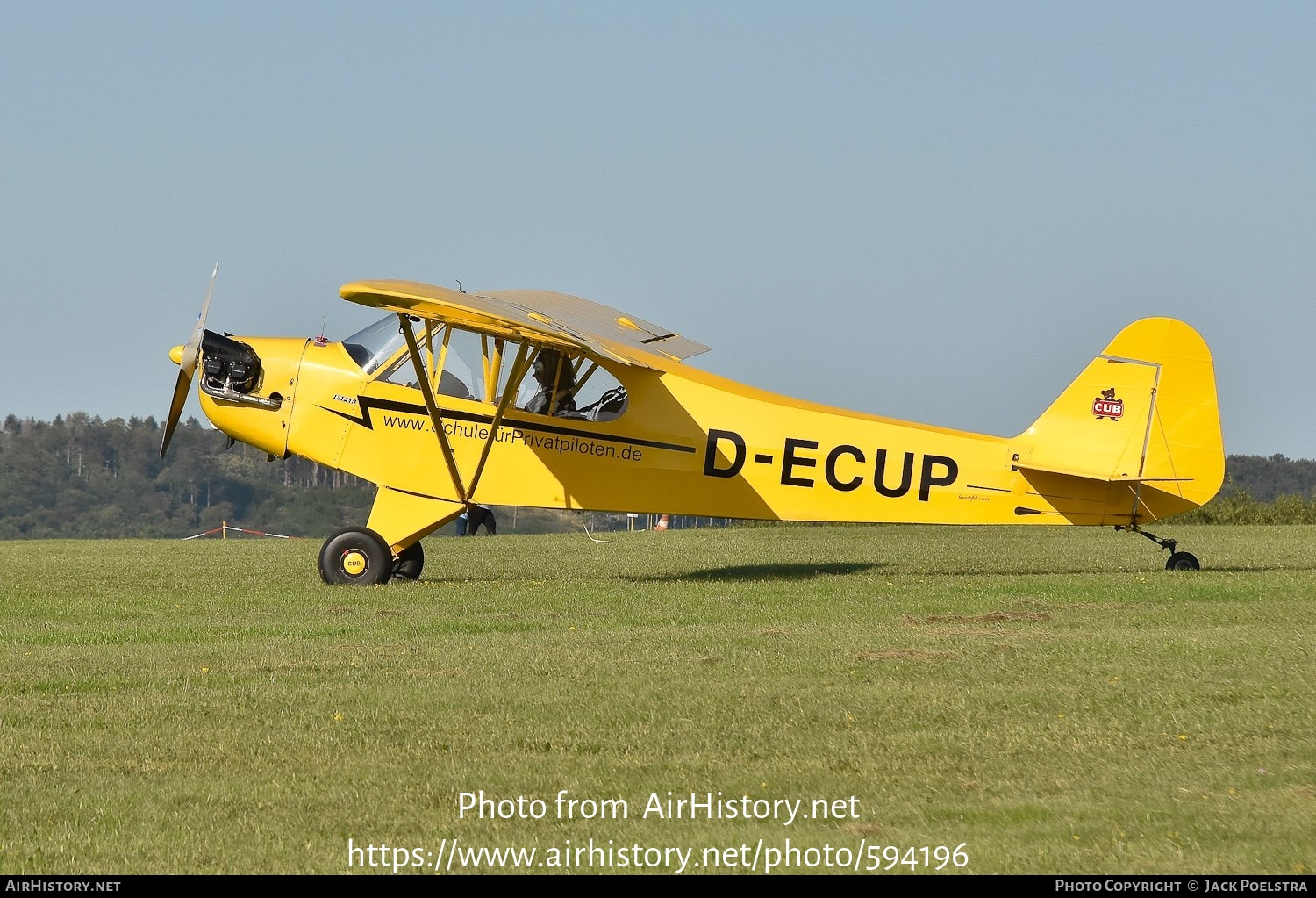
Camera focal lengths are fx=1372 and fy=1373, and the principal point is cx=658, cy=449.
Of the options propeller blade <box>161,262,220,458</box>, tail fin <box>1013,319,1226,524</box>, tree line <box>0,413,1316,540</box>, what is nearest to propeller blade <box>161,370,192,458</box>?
propeller blade <box>161,262,220,458</box>

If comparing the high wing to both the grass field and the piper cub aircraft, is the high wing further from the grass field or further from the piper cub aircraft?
the grass field

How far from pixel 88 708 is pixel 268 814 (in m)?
2.51

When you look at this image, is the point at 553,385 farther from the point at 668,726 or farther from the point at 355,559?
the point at 668,726

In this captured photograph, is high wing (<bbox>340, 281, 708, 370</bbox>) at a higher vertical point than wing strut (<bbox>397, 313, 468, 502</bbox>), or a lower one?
higher

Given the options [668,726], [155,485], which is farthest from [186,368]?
[155,485]

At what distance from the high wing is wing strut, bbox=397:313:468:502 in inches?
22.1

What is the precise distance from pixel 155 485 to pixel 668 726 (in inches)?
3977

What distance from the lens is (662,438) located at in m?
14.2

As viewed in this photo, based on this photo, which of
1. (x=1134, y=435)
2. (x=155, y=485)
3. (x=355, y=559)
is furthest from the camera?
(x=155, y=485)

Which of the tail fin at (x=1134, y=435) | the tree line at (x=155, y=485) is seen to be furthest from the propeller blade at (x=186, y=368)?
the tree line at (x=155, y=485)

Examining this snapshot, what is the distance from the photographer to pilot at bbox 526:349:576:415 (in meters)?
14.2

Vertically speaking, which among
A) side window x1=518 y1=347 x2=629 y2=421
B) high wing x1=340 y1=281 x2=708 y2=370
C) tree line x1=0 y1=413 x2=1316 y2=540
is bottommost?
tree line x1=0 y1=413 x2=1316 y2=540

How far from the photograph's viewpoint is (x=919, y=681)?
7.96m

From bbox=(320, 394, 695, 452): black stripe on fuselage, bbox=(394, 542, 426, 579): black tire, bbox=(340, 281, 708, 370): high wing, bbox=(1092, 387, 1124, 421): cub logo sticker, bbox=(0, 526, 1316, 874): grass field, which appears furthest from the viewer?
bbox=(394, 542, 426, 579): black tire
